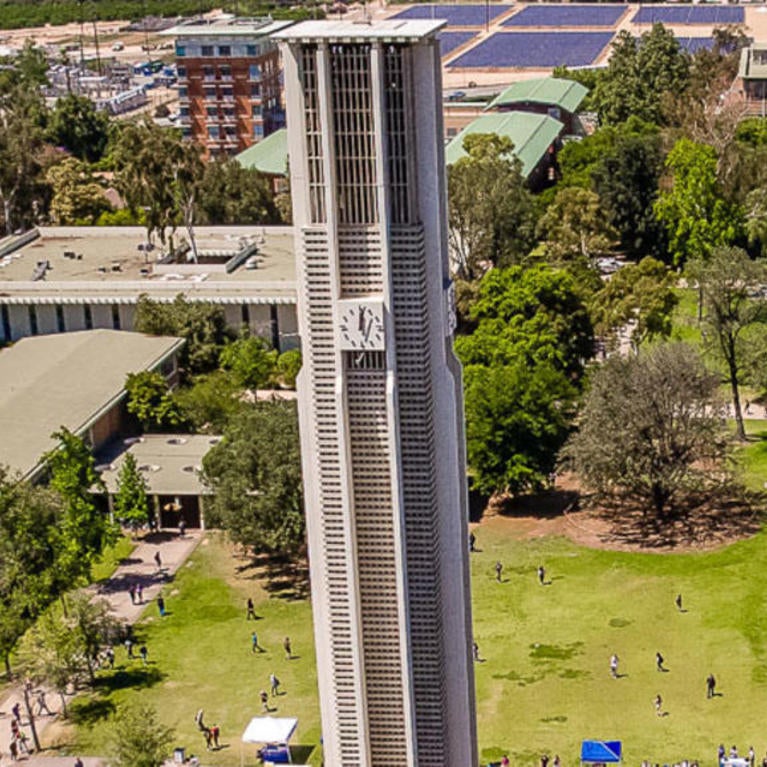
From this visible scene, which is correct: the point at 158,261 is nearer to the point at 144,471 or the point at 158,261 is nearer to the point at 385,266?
the point at 144,471

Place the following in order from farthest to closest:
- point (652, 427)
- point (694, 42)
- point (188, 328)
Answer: point (694, 42) < point (188, 328) < point (652, 427)

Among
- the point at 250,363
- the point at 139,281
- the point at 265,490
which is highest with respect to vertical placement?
the point at 139,281

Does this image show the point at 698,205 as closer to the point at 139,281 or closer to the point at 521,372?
the point at 521,372

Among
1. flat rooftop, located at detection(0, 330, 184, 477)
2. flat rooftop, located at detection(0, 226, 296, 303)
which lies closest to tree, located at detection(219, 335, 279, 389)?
flat rooftop, located at detection(0, 330, 184, 477)

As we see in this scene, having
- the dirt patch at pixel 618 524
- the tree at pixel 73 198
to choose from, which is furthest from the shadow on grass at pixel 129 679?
the tree at pixel 73 198

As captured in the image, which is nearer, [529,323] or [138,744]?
[138,744]

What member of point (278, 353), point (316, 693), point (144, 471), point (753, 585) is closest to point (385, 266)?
point (316, 693)

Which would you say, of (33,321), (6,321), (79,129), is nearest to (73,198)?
(6,321)
